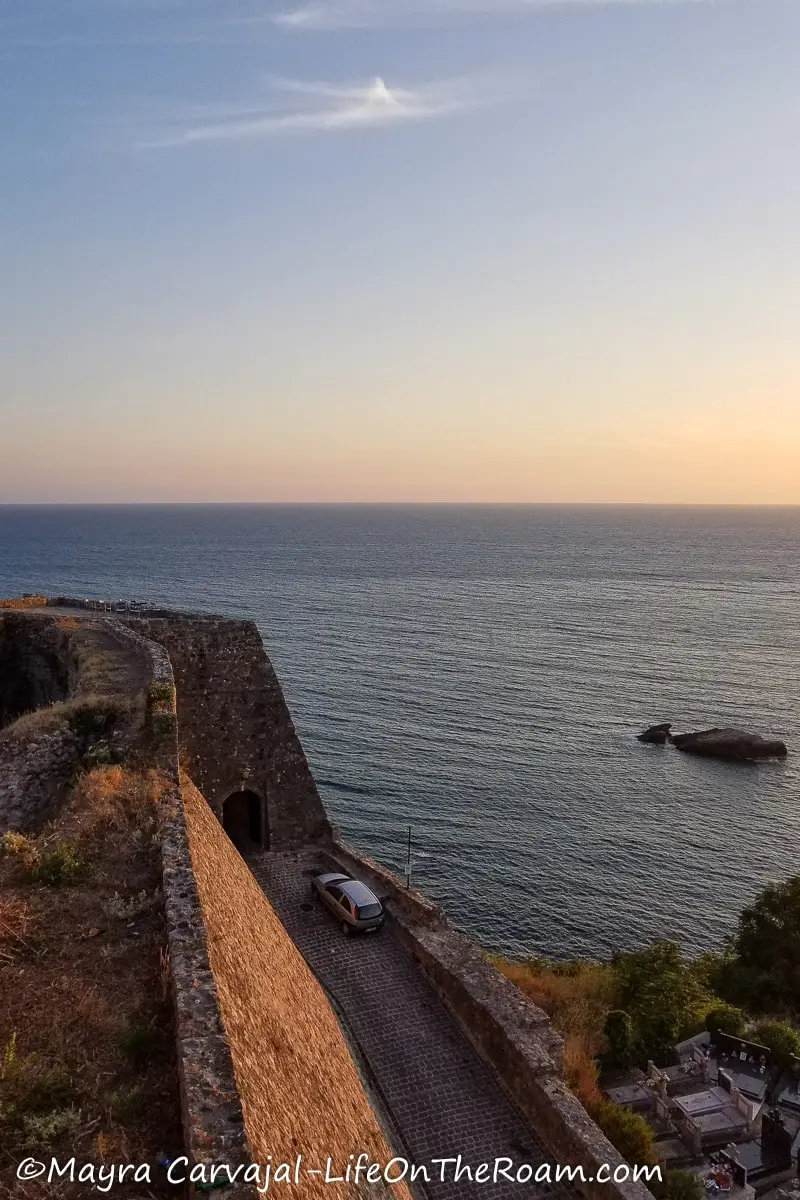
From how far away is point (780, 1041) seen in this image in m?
27.9

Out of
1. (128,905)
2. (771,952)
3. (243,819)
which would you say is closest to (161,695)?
(128,905)

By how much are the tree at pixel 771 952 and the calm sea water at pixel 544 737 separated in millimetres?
3115

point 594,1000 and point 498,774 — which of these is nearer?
point 594,1000

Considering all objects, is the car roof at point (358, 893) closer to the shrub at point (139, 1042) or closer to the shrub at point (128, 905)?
the shrub at point (128, 905)

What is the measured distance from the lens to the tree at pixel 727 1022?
28.9 m

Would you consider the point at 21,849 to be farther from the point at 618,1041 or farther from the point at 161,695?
the point at 618,1041

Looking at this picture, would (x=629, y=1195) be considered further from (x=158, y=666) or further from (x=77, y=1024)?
(x=158, y=666)

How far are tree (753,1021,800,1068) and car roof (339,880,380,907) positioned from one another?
18091 millimetres

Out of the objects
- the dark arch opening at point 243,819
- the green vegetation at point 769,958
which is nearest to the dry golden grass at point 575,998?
the green vegetation at point 769,958

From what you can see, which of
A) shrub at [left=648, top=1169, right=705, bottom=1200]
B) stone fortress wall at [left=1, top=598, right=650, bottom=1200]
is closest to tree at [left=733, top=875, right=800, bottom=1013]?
shrub at [left=648, top=1169, right=705, bottom=1200]

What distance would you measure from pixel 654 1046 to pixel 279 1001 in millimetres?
23198

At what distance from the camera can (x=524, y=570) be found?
161500 mm

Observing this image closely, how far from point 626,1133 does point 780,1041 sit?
16.0m

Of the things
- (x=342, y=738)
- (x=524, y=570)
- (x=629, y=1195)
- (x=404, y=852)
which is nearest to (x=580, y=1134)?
(x=629, y=1195)
